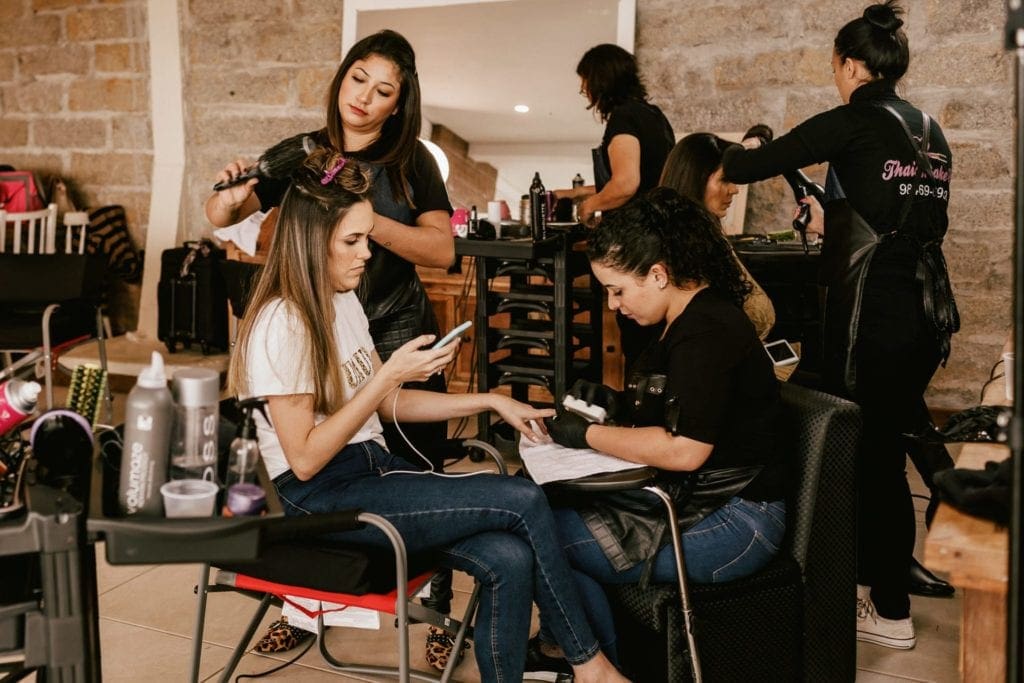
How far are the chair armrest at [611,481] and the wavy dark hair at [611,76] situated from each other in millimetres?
2103

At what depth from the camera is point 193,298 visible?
495 cm

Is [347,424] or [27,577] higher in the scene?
[347,424]

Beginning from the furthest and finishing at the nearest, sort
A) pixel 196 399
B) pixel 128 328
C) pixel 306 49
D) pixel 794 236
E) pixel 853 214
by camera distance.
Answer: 1. pixel 128 328
2. pixel 306 49
3. pixel 794 236
4. pixel 853 214
5. pixel 196 399

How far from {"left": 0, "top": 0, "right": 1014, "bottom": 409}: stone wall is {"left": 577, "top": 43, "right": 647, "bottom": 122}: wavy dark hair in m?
0.84

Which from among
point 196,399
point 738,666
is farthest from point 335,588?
point 738,666

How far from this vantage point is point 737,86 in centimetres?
427

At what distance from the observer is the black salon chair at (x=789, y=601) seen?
71.3 inches

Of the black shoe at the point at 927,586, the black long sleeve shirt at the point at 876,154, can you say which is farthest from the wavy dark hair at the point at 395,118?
the black shoe at the point at 927,586

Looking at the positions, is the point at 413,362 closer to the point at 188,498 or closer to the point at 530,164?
the point at 188,498

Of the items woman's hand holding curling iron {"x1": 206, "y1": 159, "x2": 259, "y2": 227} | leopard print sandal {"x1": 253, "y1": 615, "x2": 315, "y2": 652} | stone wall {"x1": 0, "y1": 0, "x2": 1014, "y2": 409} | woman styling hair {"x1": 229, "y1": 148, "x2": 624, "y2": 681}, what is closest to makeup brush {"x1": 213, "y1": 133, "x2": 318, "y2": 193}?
woman's hand holding curling iron {"x1": 206, "y1": 159, "x2": 259, "y2": 227}

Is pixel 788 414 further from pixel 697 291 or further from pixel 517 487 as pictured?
pixel 517 487

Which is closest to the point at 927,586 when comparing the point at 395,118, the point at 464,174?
the point at 395,118

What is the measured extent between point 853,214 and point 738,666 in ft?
4.04

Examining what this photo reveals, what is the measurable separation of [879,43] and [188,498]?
2.02 m
